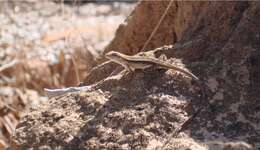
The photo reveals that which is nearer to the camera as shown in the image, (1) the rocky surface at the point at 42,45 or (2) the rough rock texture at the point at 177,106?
(2) the rough rock texture at the point at 177,106

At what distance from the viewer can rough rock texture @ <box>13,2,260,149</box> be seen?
2.94m

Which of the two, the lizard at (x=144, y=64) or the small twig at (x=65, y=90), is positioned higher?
the lizard at (x=144, y=64)

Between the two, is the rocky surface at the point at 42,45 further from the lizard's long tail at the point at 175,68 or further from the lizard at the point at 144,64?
the lizard's long tail at the point at 175,68

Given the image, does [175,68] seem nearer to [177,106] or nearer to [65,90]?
[177,106]

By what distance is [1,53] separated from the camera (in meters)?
9.89

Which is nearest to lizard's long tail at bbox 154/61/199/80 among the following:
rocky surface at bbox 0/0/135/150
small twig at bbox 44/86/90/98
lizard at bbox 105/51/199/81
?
lizard at bbox 105/51/199/81

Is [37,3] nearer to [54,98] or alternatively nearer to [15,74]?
[15,74]

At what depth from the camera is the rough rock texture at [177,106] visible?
2941 millimetres

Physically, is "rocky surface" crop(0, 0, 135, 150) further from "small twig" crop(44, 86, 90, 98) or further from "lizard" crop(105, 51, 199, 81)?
"lizard" crop(105, 51, 199, 81)

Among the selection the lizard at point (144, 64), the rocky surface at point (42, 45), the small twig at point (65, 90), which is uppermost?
the lizard at point (144, 64)

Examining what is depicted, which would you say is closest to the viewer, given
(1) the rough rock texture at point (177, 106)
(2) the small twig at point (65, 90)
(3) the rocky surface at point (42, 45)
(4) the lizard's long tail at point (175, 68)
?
(1) the rough rock texture at point (177, 106)

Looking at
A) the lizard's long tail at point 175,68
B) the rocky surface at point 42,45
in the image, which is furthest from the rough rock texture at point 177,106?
the rocky surface at point 42,45

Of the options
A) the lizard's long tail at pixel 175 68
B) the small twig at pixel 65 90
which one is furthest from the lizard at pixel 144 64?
the small twig at pixel 65 90

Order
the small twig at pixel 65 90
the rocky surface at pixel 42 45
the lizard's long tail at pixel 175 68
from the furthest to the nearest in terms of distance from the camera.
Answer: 1. the rocky surface at pixel 42 45
2. the small twig at pixel 65 90
3. the lizard's long tail at pixel 175 68
